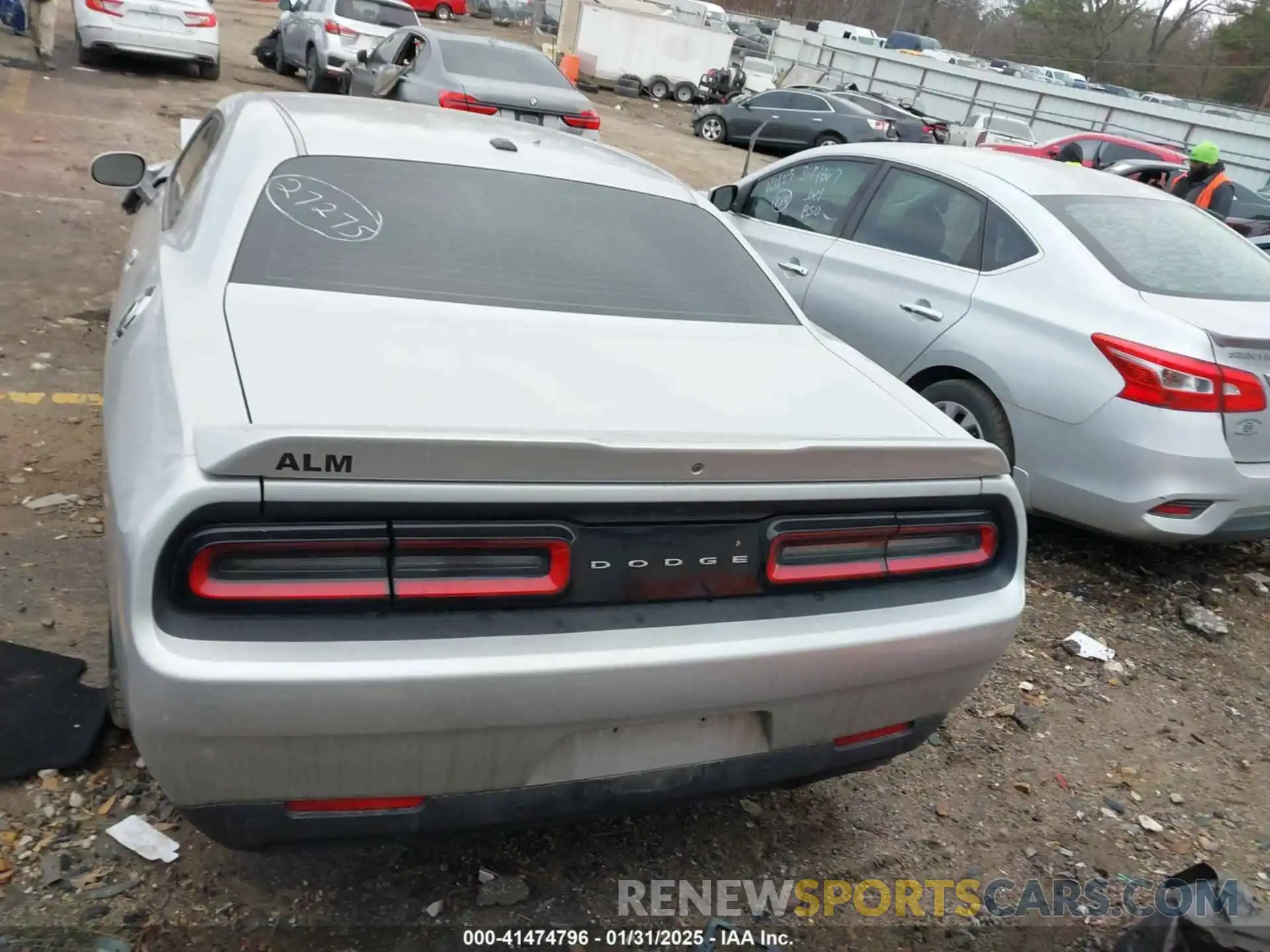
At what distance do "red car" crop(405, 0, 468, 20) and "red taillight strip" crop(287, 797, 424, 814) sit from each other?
3550 centimetres

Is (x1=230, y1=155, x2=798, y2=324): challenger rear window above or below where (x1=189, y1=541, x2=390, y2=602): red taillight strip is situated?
above

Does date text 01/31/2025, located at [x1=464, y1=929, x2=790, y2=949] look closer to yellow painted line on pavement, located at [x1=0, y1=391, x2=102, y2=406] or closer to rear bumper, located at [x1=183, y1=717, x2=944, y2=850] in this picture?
rear bumper, located at [x1=183, y1=717, x2=944, y2=850]

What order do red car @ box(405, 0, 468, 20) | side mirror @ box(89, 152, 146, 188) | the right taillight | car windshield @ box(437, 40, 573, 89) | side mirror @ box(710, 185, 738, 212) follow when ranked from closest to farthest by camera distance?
the right taillight
side mirror @ box(89, 152, 146, 188)
side mirror @ box(710, 185, 738, 212)
car windshield @ box(437, 40, 573, 89)
red car @ box(405, 0, 468, 20)

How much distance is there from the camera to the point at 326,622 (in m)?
1.69

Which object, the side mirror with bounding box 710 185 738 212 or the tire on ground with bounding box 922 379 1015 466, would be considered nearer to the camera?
the tire on ground with bounding box 922 379 1015 466

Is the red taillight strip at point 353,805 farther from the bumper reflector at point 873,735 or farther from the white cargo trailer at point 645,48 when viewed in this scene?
the white cargo trailer at point 645,48

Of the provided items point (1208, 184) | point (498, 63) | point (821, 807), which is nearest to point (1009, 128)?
point (1208, 184)

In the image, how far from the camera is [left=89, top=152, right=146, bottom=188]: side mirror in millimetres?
4008

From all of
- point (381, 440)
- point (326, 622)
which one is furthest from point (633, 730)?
point (381, 440)

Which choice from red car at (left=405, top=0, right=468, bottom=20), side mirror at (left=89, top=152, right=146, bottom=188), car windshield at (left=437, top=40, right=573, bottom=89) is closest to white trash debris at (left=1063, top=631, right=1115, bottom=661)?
side mirror at (left=89, top=152, right=146, bottom=188)

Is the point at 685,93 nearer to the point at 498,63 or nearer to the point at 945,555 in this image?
the point at 498,63

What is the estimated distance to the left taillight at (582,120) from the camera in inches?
374

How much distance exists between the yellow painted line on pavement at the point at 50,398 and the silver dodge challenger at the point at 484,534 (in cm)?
208

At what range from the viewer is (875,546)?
2.13 meters
